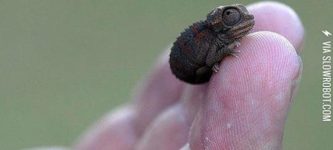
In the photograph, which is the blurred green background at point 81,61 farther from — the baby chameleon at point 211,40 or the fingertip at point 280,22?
the baby chameleon at point 211,40

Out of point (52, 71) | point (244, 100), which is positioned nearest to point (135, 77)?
point (52, 71)

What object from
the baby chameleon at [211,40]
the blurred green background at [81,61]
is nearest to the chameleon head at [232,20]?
the baby chameleon at [211,40]

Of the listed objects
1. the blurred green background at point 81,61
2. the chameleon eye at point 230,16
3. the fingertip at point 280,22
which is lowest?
the fingertip at point 280,22

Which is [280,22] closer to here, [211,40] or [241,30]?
[241,30]

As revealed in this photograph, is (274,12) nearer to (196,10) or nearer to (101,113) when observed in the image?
(196,10)

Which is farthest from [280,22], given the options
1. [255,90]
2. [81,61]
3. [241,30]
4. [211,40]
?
[81,61]

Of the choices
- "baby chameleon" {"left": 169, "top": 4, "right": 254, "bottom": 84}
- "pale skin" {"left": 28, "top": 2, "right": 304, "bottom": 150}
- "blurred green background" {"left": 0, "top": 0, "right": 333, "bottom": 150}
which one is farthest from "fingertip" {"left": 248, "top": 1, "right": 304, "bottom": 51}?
"blurred green background" {"left": 0, "top": 0, "right": 333, "bottom": 150}
